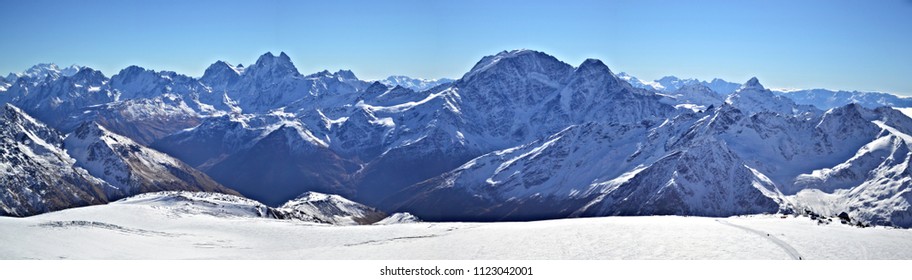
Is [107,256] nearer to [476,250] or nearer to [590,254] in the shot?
[476,250]

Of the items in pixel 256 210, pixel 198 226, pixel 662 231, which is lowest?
pixel 662 231

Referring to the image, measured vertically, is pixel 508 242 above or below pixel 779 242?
above

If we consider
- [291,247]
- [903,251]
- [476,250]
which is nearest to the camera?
[903,251]

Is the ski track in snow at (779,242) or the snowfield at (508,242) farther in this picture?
the snowfield at (508,242)

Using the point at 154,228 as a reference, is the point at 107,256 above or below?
below

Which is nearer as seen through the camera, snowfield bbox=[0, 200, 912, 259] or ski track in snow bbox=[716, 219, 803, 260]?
ski track in snow bbox=[716, 219, 803, 260]

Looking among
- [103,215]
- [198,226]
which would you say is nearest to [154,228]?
[198,226]

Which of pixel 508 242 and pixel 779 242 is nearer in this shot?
pixel 779 242
